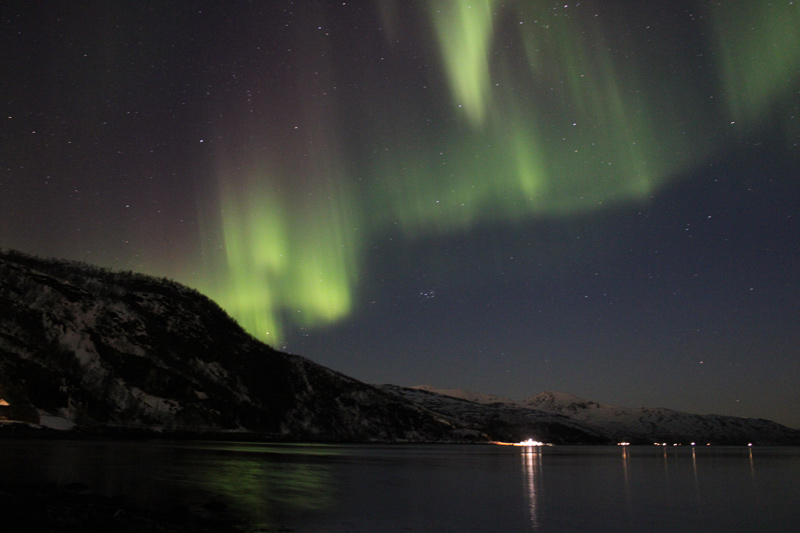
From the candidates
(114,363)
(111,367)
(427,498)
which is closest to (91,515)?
(427,498)

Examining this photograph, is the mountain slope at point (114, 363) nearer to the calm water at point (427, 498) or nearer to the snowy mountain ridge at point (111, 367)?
the snowy mountain ridge at point (111, 367)

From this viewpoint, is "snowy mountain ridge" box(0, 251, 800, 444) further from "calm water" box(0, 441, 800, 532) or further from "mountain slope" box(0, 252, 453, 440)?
"calm water" box(0, 441, 800, 532)

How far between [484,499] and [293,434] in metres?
156

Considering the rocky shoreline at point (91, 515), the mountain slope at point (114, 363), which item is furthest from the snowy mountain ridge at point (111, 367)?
the rocky shoreline at point (91, 515)

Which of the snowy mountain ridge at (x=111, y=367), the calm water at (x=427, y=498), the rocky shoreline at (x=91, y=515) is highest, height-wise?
the snowy mountain ridge at (x=111, y=367)

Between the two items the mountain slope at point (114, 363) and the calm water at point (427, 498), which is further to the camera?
the mountain slope at point (114, 363)

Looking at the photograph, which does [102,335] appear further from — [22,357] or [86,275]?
[86,275]

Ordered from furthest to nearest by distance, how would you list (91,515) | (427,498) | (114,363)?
(114,363) → (427,498) → (91,515)

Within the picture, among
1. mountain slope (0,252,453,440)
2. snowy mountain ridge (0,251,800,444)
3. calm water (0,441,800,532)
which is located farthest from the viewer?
mountain slope (0,252,453,440)

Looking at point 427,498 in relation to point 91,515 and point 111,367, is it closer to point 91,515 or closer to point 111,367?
point 91,515

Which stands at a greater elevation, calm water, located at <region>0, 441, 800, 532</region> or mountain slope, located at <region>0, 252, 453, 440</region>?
mountain slope, located at <region>0, 252, 453, 440</region>

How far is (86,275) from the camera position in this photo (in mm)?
195375

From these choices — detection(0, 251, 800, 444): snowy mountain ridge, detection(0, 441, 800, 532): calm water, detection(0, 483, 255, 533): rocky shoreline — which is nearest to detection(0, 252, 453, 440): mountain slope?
detection(0, 251, 800, 444): snowy mountain ridge

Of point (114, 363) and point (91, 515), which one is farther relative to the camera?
point (114, 363)
